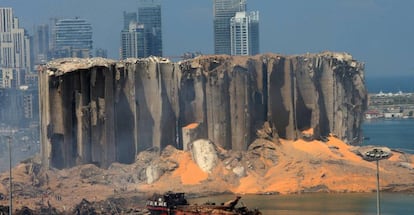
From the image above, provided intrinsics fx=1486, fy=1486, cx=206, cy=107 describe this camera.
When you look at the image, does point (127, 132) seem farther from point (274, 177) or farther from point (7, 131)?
point (7, 131)

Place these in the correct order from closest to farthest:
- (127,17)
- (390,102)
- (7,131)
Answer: (7,131) → (390,102) → (127,17)

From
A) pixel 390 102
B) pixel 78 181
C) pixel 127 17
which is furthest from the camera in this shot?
pixel 127 17

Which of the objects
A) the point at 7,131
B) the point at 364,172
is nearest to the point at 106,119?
the point at 364,172

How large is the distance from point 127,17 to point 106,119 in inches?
2736

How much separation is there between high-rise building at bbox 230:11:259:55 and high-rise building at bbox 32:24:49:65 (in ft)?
47.0

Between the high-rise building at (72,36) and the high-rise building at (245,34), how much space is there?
1163 cm

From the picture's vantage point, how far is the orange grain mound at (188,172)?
Answer: 54.5 metres

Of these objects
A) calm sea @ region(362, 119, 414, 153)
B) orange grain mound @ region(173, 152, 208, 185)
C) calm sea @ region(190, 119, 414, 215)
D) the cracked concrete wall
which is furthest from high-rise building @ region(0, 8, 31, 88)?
calm sea @ region(190, 119, 414, 215)

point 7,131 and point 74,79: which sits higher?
point 74,79

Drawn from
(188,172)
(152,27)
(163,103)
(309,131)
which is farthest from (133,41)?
(188,172)

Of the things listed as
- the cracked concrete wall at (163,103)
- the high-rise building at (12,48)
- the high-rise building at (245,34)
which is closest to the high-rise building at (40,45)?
the high-rise building at (12,48)

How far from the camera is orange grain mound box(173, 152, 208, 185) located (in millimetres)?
54500

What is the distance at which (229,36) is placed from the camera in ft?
395

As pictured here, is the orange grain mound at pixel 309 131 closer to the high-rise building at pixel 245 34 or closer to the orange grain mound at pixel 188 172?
the orange grain mound at pixel 188 172
